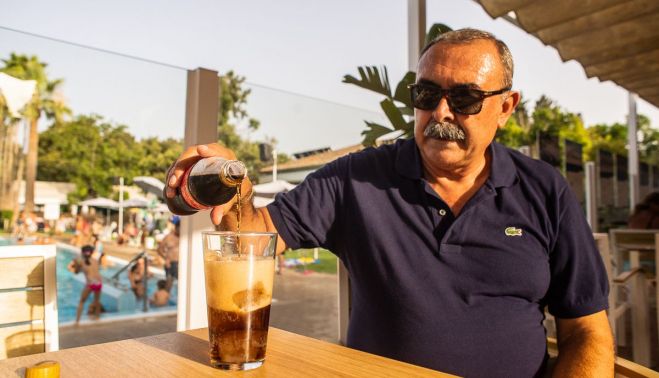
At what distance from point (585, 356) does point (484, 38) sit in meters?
0.93

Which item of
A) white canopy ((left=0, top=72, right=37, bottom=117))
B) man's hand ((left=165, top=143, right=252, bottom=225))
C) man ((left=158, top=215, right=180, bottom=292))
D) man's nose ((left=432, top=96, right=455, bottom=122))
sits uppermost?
white canopy ((left=0, top=72, right=37, bottom=117))

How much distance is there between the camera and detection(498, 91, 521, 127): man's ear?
1.65m

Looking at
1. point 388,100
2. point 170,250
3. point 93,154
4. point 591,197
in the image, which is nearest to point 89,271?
point 170,250

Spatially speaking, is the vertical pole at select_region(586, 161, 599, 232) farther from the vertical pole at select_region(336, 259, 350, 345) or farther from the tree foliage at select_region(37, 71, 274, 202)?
the vertical pole at select_region(336, 259, 350, 345)

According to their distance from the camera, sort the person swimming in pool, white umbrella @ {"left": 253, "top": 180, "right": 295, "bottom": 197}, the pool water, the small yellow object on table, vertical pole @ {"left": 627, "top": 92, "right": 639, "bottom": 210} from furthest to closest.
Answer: vertical pole @ {"left": 627, "top": 92, "right": 639, "bottom": 210} < the person swimming in pool < the pool water < white umbrella @ {"left": 253, "top": 180, "right": 295, "bottom": 197} < the small yellow object on table

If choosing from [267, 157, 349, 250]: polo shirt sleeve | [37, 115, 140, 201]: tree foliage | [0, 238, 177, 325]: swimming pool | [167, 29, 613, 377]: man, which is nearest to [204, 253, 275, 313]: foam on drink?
[167, 29, 613, 377]: man

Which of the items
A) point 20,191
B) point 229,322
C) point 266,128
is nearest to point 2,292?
point 229,322

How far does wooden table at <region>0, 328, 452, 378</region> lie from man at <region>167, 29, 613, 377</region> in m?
0.39

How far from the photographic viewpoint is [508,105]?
168 cm

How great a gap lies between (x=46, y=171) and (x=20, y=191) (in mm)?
1347

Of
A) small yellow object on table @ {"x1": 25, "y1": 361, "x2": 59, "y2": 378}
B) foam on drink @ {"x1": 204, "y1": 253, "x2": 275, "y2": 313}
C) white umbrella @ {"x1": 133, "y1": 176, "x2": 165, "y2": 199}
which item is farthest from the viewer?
white umbrella @ {"x1": 133, "y1": 176, "x2": 165, "y2": 199}

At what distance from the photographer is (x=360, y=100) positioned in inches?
200

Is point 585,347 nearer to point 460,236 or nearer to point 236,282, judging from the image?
point 460,236

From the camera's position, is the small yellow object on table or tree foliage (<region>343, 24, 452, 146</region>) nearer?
the small yellow object on table
